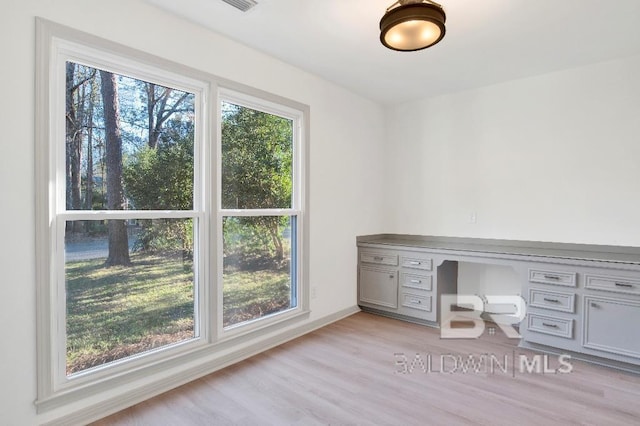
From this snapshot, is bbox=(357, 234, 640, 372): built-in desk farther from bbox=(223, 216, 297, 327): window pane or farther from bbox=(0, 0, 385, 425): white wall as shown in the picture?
bbox=(223, 216, 297, 327): window pane

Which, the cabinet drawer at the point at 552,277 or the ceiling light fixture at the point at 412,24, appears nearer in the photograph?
the ceiling light fixture at the point at 412,24

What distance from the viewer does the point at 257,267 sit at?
321cm

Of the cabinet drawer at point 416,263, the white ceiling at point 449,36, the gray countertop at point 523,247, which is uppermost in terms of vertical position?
the white ceiling at point 449,36

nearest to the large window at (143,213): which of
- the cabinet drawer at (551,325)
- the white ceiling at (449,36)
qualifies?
the white ceiling at (449,36)

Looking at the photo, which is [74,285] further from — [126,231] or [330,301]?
[330,301]

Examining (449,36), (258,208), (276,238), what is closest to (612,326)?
(449,36)

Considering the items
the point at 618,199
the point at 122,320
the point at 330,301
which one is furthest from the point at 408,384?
the point at 618,199

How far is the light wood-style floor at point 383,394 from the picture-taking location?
214 centimetres

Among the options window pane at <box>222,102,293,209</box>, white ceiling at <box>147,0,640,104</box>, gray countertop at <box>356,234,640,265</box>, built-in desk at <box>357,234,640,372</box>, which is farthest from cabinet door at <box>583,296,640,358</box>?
window pane at <box>222,102,293,209</box>

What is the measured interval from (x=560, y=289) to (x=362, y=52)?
2618 millimetres

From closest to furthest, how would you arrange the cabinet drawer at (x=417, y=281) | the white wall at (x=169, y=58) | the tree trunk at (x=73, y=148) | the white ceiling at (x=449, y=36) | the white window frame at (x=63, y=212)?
the white wall at (x=169, y=58), the white window frame at (x=63, y=212), the tree trunk at (x=73, y=148), the white ceiling at (x=449, y=36), the cabinet drawer at (x=417, y=281)

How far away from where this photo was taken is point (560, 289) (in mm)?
2980

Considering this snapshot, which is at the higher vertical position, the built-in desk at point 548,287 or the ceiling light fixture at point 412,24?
the ceiling light fixture at point 412,24

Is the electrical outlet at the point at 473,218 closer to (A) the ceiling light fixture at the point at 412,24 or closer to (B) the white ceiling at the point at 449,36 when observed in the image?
(B) the white ceiling at the point at 449,36
